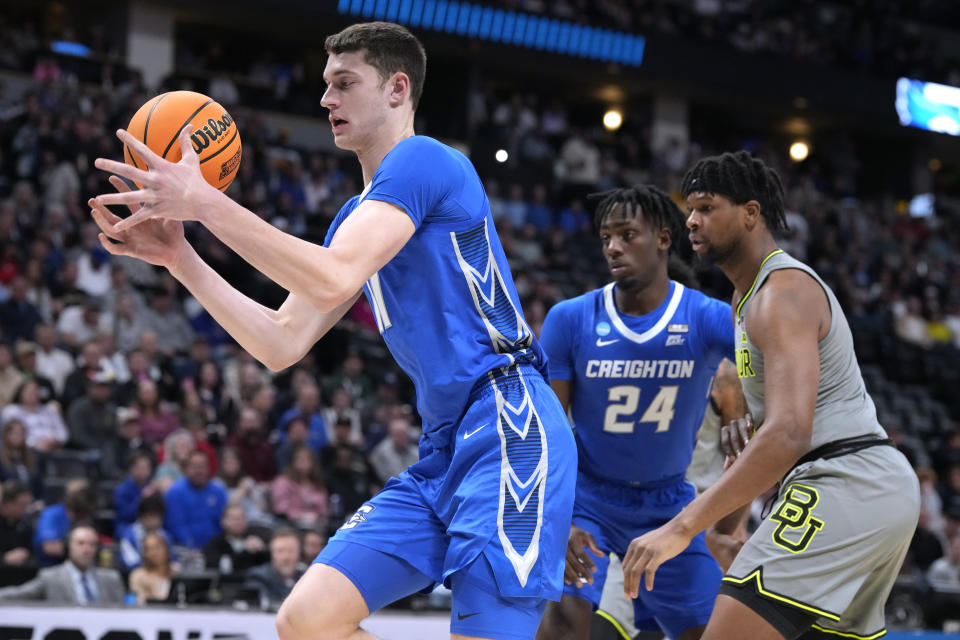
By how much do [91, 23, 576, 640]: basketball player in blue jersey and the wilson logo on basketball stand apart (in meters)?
0.26

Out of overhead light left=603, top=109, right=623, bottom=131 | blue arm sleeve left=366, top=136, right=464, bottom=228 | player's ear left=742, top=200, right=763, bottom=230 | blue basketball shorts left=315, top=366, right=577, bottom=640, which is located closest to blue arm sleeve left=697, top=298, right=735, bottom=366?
player's ear left=742, top=200, right=763, bottom=230

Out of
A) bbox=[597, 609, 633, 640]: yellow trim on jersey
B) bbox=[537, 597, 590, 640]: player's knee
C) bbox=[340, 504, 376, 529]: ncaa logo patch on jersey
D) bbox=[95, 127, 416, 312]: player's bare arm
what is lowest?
bbox=[597, 609, 633, 640]: yellow trim on jersey

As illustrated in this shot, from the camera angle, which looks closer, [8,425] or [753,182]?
[753,182]

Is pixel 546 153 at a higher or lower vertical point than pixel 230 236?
higher

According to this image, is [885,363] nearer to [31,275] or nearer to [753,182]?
[31,275]

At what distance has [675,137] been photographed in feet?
80.8

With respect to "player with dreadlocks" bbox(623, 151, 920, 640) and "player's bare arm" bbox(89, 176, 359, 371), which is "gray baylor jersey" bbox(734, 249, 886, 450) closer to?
"player with dreadlocks" bbox(623, 151, 920, 640)

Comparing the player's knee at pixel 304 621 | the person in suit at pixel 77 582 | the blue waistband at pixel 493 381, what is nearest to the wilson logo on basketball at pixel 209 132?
the blue waistband at pixel 493 381

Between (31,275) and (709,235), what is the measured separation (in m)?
9.29

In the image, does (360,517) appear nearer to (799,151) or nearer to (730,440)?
(730,440)

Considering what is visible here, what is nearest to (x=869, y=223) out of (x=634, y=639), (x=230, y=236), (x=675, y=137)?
(x=675, y=137)

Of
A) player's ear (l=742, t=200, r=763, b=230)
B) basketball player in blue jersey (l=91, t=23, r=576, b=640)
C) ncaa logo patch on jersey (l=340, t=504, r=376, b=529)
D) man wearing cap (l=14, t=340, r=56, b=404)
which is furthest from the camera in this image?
man wearing cap (l=14, t=340, r=56, b=404)

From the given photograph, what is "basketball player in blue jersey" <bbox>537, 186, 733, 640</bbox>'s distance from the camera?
15.3 feet

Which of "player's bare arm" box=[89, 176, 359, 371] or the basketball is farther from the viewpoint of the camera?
the basketball
